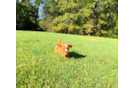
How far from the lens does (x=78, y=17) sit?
24719mm

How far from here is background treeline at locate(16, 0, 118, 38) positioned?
23344mm

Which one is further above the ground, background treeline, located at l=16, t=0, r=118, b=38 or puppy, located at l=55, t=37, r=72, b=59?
background treeline, located at l=16, t=0, r=118, b=38

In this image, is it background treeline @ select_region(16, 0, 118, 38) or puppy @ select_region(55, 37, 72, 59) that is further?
background treeline @ select_region(16, 0, 118, 38)

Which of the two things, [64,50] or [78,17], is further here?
[78,17]

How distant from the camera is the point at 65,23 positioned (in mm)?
25250

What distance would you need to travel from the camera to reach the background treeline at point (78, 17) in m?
23.3

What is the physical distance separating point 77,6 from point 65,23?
507 centimetres

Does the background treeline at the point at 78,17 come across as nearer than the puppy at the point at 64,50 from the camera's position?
No

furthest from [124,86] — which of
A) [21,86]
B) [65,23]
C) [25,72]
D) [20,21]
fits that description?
[20,21]

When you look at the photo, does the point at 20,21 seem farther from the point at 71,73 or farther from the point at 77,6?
the point at 71,73

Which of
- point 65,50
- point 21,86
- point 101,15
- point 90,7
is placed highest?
point 90,7

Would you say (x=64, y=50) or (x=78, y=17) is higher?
(x=78, y=17)

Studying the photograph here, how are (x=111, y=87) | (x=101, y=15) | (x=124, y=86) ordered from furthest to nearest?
(x=101, y=15)
(x=111, y=87)
(x=124, y=86)

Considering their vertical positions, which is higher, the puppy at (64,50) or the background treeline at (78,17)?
the background treeline at (78,17)
